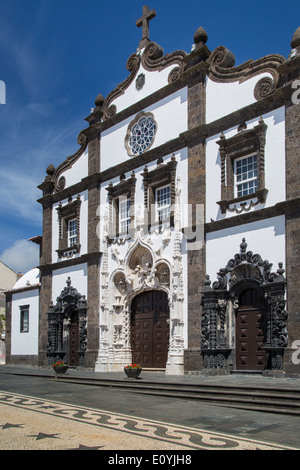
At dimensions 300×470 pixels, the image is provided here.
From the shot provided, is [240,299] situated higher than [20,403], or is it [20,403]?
[240,299]

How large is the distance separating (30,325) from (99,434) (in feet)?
76.4

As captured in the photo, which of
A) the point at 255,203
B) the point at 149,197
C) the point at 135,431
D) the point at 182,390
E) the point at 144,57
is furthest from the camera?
the point at 144,57

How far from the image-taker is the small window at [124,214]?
24469mm

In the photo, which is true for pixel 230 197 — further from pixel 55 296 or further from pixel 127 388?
pixel 55 296

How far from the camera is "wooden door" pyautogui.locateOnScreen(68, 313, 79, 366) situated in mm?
26703

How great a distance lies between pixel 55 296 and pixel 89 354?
5008 millimetres

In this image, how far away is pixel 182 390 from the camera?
14664 mm

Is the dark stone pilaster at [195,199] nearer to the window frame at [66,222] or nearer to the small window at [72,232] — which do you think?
the window frame at [66,222]

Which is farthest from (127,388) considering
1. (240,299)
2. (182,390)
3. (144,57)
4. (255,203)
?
(144,57)

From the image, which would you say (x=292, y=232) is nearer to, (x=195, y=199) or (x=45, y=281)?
(x=195, y=199)

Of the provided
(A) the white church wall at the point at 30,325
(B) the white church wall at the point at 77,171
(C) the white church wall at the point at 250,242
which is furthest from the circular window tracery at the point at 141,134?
(A) the white church wall at the point at 30,325

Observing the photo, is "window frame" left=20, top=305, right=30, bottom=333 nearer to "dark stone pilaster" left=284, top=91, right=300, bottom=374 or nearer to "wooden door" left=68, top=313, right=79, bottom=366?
"wooden door" left=68, top=313, right=79, bottom=366

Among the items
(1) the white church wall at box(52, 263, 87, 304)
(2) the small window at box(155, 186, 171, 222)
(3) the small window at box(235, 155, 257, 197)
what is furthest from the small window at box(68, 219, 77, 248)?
(3) the small window at box(235, 155, 257, 197)

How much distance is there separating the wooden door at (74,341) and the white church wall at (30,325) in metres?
3.58
